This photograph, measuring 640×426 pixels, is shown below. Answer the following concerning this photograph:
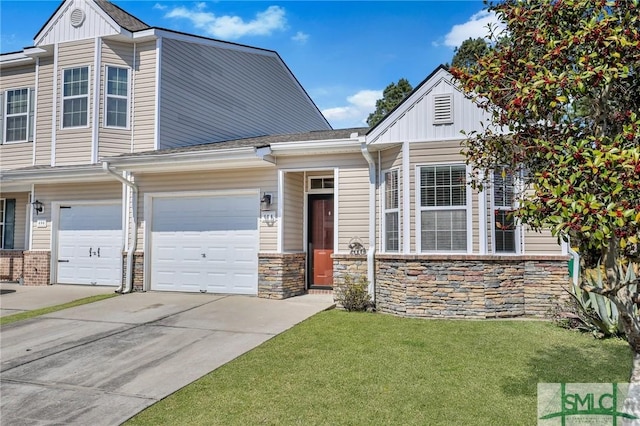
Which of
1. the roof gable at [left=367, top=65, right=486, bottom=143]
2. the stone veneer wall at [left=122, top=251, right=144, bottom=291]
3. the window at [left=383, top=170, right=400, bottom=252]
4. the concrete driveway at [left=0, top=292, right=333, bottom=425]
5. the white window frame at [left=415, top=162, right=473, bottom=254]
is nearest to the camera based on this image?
the concrete driveway at [left=0, top=292, right=333, bottom=425]

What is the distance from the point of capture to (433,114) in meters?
7.99

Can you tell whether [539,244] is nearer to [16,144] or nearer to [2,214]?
[16,144]

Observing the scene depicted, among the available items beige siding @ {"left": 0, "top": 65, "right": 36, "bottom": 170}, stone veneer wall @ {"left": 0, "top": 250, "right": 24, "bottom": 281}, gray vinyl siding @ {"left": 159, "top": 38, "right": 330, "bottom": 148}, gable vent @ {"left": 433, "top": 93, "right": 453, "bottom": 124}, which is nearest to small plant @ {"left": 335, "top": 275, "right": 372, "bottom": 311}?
gable vent @ {"left": 433, "top": 93, "right": 453, "bottom": 124}

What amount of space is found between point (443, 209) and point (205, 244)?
5.73 meters

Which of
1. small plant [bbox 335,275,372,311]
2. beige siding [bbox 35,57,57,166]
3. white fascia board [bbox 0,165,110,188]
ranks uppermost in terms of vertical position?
beige siding [bbox 35,57,57,166]

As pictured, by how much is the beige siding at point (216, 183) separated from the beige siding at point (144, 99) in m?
1.36

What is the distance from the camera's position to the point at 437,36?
1255 centimetres

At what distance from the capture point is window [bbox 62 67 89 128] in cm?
1183

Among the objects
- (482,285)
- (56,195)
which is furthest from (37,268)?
(482,285)

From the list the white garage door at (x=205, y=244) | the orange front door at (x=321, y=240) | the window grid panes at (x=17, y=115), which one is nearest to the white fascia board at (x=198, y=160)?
the white garage door at (x=205, y=244)

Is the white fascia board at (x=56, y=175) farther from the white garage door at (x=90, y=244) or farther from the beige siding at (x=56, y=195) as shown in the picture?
the white garage door at (x=90, y=244)

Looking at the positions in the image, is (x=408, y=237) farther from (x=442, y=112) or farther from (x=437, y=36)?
(x=437, y=36)

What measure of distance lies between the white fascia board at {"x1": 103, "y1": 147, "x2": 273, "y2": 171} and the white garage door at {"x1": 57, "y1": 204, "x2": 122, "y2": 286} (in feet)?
6.60

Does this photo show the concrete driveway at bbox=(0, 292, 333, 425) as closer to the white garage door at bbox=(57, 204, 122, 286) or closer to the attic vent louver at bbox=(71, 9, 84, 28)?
the white garage door at bbox=(57, 204, 122, 286)
